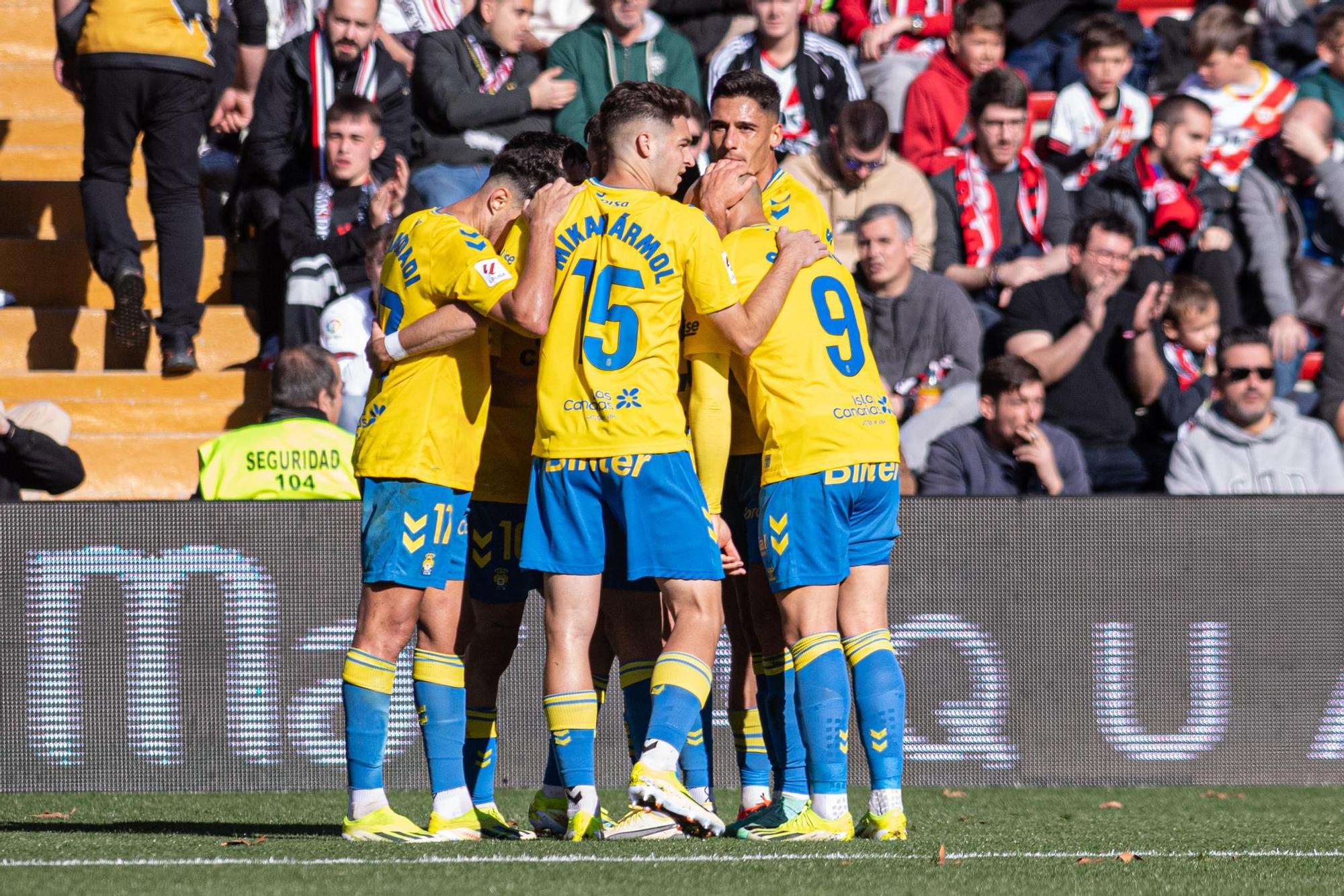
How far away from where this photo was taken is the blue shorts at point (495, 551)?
599cm

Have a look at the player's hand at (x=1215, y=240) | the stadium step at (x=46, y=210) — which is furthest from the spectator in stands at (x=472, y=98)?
the player's hand at (x=1215, y=240)

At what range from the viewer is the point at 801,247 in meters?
5.60

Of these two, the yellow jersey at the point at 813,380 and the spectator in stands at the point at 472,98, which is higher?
the spectator in stands at the point at 472,98

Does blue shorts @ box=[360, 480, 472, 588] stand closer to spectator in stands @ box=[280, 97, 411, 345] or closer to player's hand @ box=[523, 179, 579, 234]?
player's hand @ box=[523, 179, 579, 234]

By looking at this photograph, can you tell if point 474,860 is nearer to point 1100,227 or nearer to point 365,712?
point 365,712

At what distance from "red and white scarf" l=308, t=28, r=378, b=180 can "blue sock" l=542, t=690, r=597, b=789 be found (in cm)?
570

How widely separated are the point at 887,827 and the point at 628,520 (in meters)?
1.26

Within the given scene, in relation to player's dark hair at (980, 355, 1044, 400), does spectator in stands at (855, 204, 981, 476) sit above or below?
above

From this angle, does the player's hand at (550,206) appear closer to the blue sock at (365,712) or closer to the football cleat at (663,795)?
the blue sock at (365,712)

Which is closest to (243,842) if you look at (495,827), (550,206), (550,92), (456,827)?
(456,827)

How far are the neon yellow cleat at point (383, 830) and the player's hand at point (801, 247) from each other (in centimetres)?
213

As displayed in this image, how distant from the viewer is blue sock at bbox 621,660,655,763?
5.85 m

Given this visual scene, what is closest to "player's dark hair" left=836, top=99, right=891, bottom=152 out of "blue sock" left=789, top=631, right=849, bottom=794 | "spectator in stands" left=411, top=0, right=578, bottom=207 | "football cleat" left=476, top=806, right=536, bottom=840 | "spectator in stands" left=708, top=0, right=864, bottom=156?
"spectator in stands" left=708, top=0, right=864, bottom=156

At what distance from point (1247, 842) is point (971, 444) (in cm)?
323
